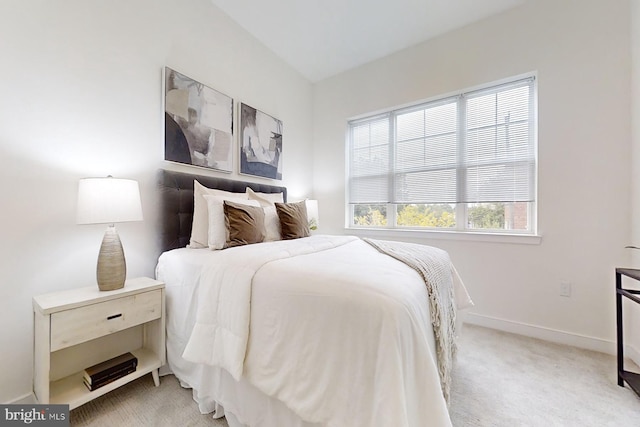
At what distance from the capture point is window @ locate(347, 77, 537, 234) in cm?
249

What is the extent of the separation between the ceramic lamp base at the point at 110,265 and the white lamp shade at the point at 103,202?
0.50 feet

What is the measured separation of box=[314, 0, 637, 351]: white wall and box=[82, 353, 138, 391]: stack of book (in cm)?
285

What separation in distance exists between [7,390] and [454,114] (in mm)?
4052

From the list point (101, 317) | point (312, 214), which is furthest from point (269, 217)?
point (101, 317)

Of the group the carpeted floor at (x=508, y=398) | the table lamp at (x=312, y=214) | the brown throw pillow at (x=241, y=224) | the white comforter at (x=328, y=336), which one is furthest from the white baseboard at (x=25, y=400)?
the table lamp at (x=312, y=214)

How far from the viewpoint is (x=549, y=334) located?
2246 mm

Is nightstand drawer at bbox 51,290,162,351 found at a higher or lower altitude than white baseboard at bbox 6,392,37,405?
higher

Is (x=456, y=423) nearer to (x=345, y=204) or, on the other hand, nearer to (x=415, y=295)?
(x=415, y=295)

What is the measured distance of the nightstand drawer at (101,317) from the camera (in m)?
1.25

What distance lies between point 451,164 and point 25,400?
3733 millimetres

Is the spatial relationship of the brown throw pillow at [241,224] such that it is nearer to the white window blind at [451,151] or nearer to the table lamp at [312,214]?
the table lamp at [312,214]

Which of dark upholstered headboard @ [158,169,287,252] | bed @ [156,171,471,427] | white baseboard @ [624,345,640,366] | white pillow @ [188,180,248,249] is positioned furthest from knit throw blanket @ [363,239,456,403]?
dark upholstered headboard @ [158,169,287,252]

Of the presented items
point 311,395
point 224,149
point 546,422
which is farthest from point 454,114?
point 311,395

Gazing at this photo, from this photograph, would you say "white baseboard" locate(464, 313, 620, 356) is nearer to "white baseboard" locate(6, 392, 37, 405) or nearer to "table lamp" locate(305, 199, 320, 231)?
"table lamp" locate(305, 199, 320, 231)
